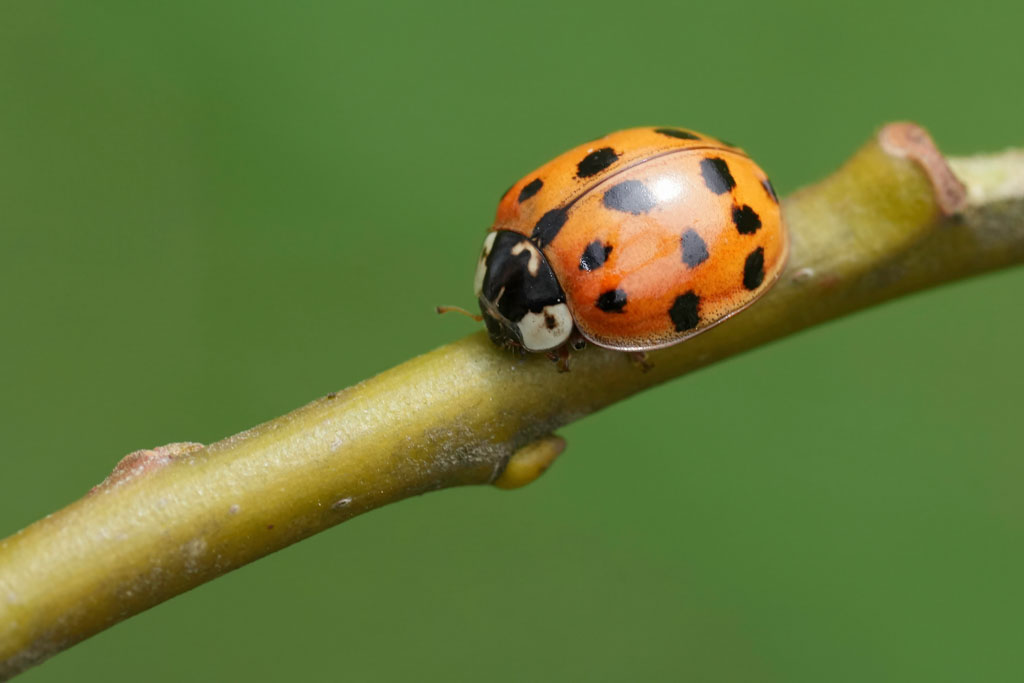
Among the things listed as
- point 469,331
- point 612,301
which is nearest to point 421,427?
point 612,301

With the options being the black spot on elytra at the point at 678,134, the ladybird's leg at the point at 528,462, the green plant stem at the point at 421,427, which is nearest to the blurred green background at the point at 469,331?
the black spot on elytra at the point at 678,134

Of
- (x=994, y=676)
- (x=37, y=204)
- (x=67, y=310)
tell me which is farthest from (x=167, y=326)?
(x=994, y=676)

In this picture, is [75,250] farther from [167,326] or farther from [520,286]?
[520,286]

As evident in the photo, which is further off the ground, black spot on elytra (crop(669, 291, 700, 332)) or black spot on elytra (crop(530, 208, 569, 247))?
black spot on elytra (crop(530, 208, 569, 247))

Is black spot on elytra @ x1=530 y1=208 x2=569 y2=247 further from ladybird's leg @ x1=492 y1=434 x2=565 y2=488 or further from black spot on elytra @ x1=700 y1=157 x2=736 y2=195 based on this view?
ladybird's leg @ x1=492 y1=434 x2=565 y2=488

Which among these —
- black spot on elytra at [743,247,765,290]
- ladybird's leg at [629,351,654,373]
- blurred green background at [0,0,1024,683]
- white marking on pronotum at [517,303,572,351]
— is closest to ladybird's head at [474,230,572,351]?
white marking on pronotum at [517,303,572,351]

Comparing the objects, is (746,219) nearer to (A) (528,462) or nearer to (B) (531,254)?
(B) (531,254)
